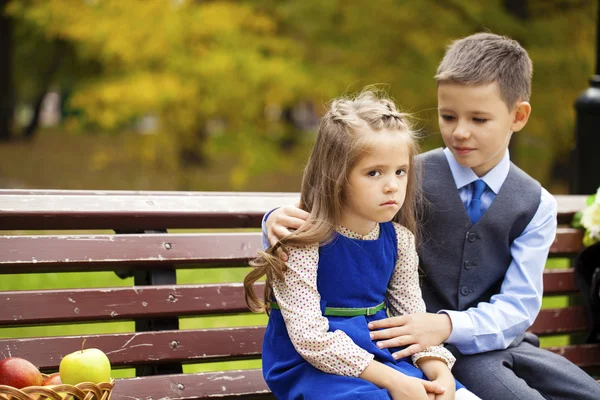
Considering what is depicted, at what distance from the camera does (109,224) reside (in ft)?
10.2

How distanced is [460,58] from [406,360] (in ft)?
3.46

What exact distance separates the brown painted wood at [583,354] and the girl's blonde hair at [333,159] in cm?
157

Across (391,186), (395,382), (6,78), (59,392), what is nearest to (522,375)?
(395,382)

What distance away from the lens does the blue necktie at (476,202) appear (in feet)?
9.90

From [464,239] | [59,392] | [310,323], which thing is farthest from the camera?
[464,239]

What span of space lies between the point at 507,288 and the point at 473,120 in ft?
1.95

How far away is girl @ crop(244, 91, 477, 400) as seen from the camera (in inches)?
95.7

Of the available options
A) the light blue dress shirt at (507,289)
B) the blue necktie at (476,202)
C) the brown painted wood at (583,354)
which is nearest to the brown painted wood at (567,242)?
the brown painted wood at (583,354)

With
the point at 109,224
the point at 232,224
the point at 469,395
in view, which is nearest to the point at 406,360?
the point at 469,395

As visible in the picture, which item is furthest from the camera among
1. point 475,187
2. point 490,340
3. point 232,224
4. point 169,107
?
point 169,107

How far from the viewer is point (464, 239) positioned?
296cm

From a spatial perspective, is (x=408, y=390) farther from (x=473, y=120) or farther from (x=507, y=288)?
(x=473, y=120)

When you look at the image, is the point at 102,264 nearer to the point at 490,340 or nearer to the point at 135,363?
the point at 135,363

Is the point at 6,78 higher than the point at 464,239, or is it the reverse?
the point at 464,239
